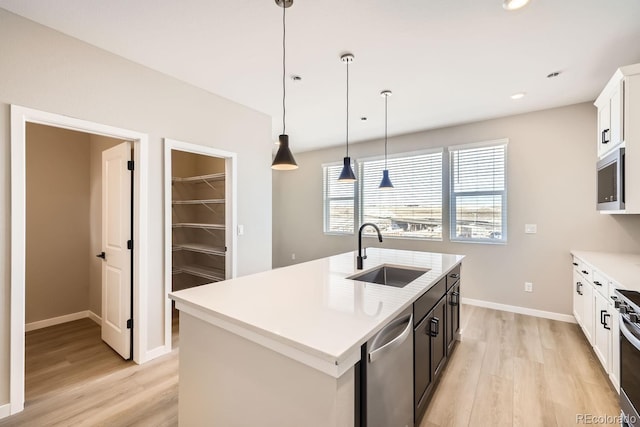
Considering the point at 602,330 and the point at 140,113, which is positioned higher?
the point at 140,113

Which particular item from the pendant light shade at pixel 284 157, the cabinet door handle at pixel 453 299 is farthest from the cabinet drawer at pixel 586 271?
the pendant light shade at pixel 284 157

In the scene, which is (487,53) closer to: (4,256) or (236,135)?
(236,135)

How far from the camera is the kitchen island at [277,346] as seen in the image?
101 cm

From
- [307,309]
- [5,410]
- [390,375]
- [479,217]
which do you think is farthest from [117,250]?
[479,217]

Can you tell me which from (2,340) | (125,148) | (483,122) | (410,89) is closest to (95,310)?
(2,340)

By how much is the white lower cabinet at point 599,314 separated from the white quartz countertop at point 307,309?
1278mm

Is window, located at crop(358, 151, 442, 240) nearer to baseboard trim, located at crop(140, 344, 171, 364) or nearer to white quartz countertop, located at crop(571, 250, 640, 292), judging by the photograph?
white quartz countertop, located at crop(571, 250, 640, 292)

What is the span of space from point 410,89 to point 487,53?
83cm

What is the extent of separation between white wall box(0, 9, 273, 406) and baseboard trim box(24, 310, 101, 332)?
1.78 meters

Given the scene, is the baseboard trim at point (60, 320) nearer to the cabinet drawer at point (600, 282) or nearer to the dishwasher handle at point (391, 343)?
the dishwasher handle at point (391, 343)

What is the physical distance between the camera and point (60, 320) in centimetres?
358

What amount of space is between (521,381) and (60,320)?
16.9ft

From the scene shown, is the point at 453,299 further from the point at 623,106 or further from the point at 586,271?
the point at 623,106

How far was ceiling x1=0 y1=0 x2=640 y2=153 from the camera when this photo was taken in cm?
187
